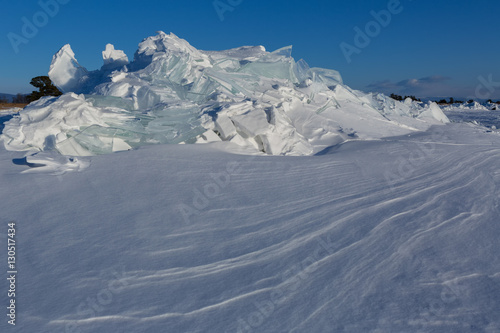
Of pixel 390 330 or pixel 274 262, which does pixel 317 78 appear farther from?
pixel 390 330

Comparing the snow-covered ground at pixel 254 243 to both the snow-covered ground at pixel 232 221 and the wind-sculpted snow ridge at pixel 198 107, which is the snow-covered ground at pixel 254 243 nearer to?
the snow-covered ground at pixel 232 221

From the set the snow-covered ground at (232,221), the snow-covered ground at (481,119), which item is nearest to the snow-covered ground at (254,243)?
the snow-covered ground at (232,221)

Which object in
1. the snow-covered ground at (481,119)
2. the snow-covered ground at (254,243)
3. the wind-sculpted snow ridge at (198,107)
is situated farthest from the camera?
the snow-covered ground at (481,119)

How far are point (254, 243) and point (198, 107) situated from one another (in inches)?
88.8

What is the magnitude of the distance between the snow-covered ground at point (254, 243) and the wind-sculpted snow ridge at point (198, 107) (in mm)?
480

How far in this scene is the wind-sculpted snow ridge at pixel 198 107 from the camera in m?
3.47

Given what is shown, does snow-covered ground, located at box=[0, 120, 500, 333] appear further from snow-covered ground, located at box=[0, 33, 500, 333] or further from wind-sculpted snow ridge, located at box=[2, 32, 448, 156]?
wind-sculpted snow ridge, located at box=[2, 32, 448, 156]

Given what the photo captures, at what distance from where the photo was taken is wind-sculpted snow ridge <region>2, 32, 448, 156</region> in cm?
347

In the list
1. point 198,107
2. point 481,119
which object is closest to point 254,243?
point 198,107

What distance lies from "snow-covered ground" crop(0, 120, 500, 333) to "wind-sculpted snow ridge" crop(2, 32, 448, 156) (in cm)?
48

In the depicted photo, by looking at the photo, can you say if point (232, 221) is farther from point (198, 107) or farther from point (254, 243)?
point (198, 107)

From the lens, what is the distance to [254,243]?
1.93 metres

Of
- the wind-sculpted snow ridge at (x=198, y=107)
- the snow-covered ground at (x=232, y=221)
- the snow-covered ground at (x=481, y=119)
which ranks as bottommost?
the snow-covered ground at (x=481, y=119)

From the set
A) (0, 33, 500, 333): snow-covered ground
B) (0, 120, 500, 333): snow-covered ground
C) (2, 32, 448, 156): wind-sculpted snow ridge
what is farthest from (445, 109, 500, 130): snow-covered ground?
(0, 120, 500, 333): snow-covered ground
